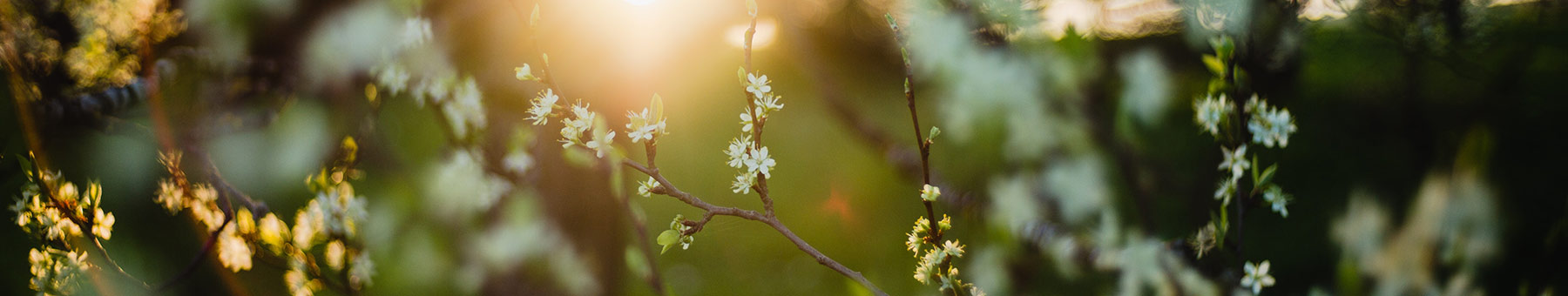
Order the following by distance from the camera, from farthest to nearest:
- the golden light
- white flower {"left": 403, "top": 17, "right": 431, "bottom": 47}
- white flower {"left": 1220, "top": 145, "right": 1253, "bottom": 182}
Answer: white flower {"left": 403, "top": 17, "right": 431, "bottom": 47} → the golden light → white flower {"left": 1220, "top": 145, "right": 1253, "bottom": 182}

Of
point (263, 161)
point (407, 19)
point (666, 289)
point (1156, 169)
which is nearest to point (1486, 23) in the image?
point (1156, 169)

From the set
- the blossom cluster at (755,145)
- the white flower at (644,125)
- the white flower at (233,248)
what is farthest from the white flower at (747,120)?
the white flower at (233,248)

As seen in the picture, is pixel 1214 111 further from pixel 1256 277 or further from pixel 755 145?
pixel 755 145

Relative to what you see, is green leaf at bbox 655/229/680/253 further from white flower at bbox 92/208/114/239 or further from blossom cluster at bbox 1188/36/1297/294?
white flower at bbox 92/208/114/239

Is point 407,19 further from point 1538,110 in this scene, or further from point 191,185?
point 1538,110

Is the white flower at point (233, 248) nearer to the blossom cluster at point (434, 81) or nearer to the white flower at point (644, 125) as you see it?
the blossom cluster at point (434, 81)

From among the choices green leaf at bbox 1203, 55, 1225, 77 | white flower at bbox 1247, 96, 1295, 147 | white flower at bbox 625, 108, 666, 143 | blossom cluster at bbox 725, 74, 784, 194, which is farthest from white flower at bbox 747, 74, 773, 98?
white flower at bbox 1247, 96, 1295, 147
